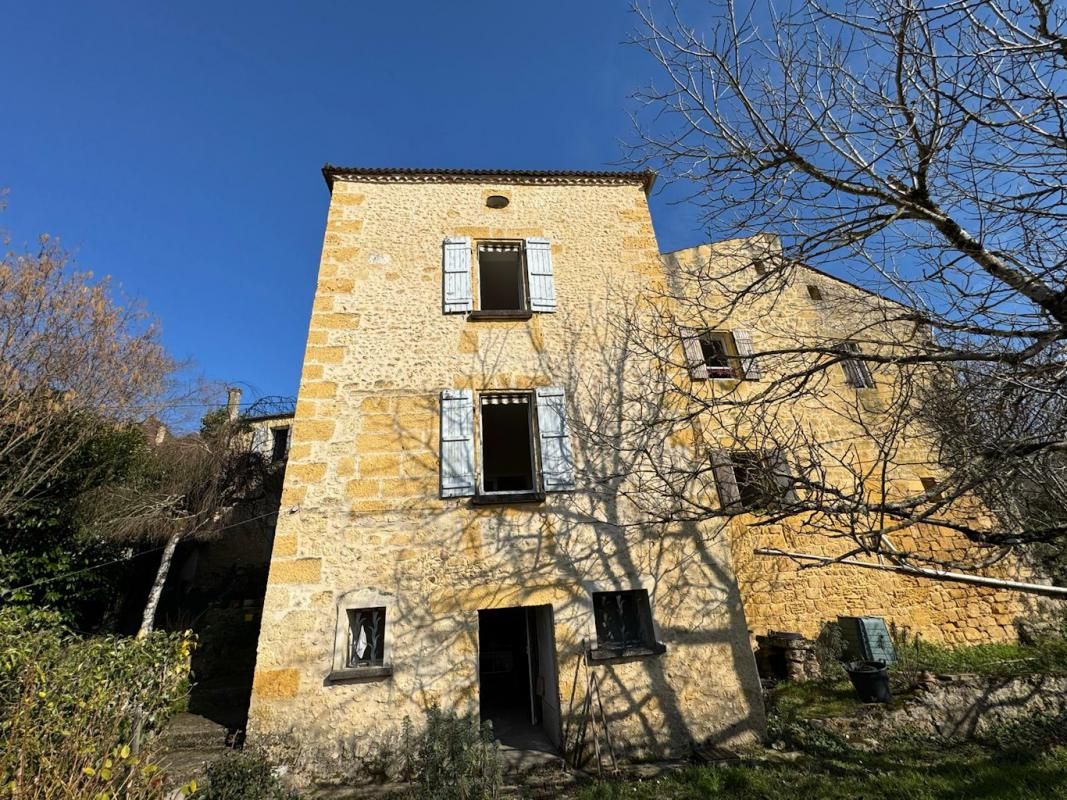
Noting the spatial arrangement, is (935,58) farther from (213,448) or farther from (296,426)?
Result: (213,448)

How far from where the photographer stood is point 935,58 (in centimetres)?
255

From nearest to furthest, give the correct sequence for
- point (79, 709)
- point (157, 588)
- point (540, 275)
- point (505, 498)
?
point (79, 709) < point (505, 498) < point (540, 275) < point (157, 588)

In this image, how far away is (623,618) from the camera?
528 centimetres

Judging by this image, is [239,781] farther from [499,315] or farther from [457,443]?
[499,315]

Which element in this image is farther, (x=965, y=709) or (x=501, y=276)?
(x=501, y=276)

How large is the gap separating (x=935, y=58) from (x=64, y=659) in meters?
8.03

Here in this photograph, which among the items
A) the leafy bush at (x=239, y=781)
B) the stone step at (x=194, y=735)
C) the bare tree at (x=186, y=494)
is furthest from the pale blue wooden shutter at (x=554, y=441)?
the bare tree at (x=186, y=494)

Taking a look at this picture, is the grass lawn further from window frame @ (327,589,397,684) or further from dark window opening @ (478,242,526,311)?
dark window opening @ (478,242,526,311)

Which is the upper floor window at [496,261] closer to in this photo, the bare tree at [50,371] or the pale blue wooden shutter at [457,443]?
the pale blue wooden shutter at [457,443]

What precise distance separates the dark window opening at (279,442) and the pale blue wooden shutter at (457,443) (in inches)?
420

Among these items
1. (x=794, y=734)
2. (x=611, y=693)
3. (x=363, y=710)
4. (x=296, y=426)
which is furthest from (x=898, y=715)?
(x=296, y=426)

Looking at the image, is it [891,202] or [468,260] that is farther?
[468,260]

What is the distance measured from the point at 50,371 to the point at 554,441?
7.17 m

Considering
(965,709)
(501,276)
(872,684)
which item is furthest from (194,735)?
(965,709)
